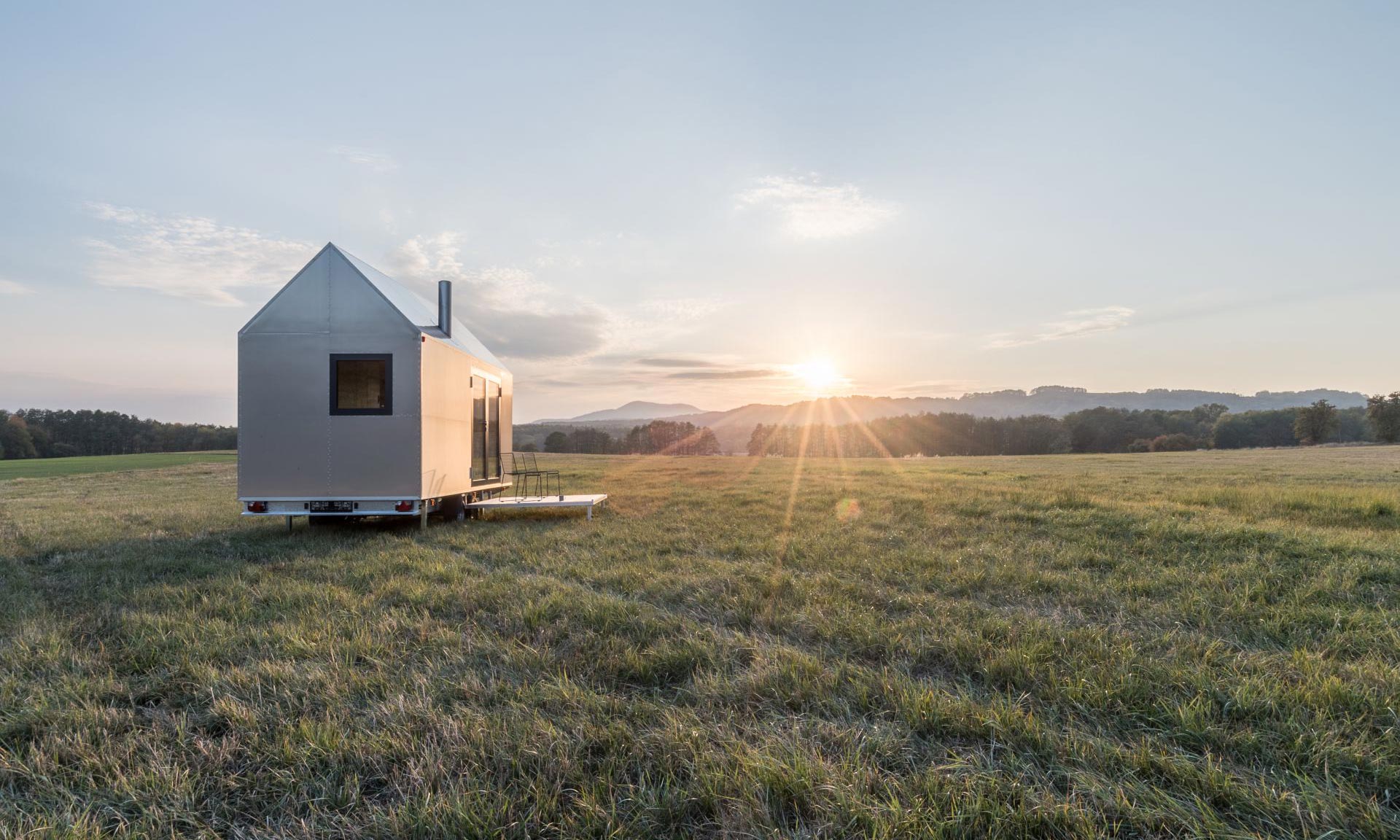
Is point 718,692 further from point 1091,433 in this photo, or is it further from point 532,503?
point 1091,433

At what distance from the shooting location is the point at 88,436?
63.4m

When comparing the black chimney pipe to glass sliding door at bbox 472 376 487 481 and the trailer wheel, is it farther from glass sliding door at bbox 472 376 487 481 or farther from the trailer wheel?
the trailer wheel

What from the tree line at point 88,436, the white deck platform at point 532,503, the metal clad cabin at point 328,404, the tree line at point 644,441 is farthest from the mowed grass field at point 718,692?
the tree line at point 88,436

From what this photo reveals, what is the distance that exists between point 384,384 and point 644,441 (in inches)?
2395

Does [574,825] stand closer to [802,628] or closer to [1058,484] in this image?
[802,628]

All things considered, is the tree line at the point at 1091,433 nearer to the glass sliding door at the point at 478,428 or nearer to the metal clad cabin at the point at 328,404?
the glass sliding door at the point at 478,428

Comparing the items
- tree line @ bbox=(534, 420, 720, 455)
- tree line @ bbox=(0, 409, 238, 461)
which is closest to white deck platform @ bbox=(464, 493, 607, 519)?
tree line @ bbox=(534, 420, 720, 455)

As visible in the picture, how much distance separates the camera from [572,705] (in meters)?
3.39

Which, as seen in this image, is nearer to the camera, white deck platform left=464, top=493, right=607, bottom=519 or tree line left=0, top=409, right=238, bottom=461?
white deck platform left=464, top=493, right=607, bottom=519

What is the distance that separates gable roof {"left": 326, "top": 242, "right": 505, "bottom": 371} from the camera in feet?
31.5

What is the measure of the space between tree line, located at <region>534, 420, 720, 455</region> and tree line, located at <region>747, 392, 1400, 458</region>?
823cm

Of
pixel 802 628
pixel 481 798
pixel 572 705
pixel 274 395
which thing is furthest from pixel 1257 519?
pixel 274 395

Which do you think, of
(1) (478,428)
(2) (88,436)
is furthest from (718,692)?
(2) (88,436)

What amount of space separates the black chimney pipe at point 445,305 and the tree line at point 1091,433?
63.1 meters
